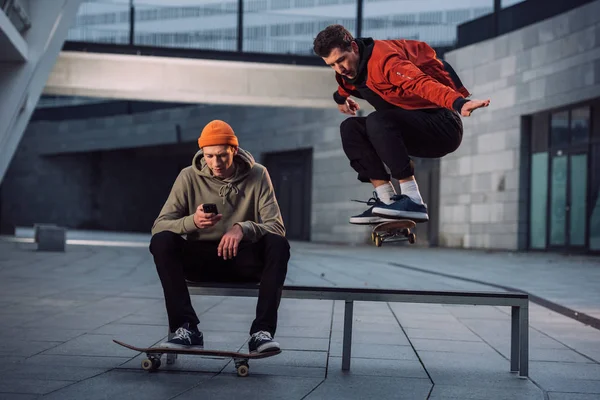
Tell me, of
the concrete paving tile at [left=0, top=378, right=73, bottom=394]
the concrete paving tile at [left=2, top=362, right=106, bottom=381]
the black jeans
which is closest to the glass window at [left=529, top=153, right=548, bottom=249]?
the black jeans

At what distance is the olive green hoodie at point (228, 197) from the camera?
15.0 feet

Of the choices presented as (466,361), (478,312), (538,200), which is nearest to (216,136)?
(466,361)

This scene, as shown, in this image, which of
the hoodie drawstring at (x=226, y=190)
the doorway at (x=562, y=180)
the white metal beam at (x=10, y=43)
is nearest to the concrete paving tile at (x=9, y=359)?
the hoodie drawstring at (x=226, y=190)

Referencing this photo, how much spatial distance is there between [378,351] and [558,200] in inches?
612

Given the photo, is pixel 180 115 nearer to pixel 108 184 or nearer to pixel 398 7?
pixel 108 184

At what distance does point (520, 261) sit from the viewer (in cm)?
1597

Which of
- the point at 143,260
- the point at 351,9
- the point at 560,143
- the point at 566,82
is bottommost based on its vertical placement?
the point at 143,260

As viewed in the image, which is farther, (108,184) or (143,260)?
(108,184)

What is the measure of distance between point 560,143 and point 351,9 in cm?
651

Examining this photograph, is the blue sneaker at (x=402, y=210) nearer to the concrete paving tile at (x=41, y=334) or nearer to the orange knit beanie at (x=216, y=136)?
the orange knit beanie at (x=216, y=136)

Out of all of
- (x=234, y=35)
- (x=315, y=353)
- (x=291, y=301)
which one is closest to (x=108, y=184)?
(x=234, y=35)

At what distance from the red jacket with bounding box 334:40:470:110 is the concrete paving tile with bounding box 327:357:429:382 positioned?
5.02ft

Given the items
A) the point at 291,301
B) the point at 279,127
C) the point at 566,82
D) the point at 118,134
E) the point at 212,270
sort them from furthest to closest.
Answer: the point at 118,134
the point at 279,127
the point at 566,82
the point at 291,301
the point at 212,270

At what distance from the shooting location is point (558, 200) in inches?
772
